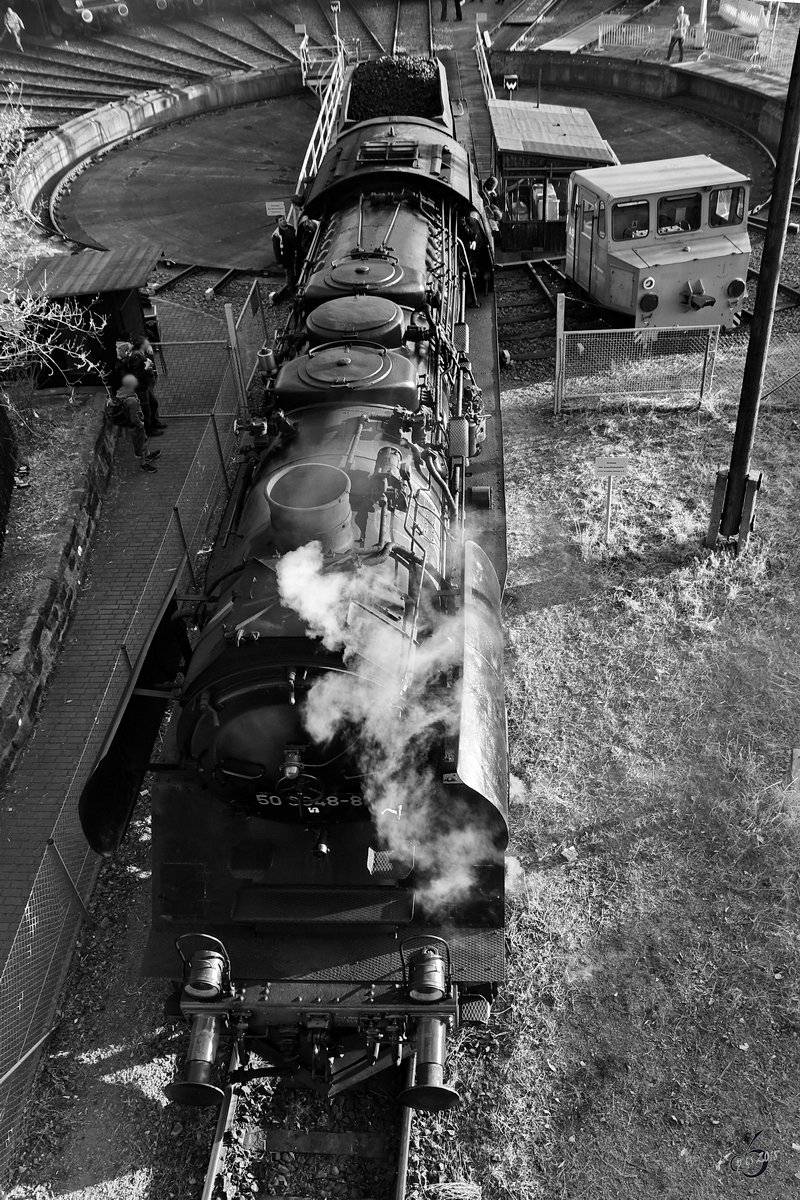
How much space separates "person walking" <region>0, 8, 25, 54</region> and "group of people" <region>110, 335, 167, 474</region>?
2500 centimetres

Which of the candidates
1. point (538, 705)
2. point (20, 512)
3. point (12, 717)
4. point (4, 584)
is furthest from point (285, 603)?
point (20, 512)

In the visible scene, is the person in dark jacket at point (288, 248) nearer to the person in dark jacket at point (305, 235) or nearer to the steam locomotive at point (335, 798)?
the person in dark jacket at point (305, 235)

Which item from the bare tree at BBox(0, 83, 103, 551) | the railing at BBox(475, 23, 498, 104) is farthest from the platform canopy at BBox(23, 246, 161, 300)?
the railing at BBox(475, 23, 498, 104)

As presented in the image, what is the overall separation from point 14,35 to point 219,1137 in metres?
37.3

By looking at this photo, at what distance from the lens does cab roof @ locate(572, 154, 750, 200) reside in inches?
584

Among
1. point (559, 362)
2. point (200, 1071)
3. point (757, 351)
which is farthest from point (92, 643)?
point (757, 351)

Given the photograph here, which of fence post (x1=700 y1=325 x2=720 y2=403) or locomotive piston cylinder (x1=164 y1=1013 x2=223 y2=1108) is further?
fence post (x1=700 y1=325 x2=720 y2=403)

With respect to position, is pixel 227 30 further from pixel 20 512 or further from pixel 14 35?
pixel 20 512

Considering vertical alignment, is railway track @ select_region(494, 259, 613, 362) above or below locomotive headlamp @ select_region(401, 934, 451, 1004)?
above

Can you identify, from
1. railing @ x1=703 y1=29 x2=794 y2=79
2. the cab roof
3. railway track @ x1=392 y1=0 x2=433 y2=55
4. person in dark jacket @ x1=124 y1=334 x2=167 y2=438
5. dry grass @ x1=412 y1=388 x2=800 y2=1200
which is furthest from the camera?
railway track @ x1=392 y1=0 x2=433 y2=55

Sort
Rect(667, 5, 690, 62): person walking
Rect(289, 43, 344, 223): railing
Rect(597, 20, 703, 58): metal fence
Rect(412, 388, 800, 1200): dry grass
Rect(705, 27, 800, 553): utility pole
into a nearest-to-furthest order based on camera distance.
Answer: Rect(412, 388, 800, 1200): dry grass
Rect(705, 27, 800, 553): utility pole
Rect(289, 43, 344, 223): railing
Rect(667, 5, 690, 62): person walking
Rect(597, 20, 703, 58): metal fence

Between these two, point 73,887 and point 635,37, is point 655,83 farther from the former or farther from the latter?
point 73,887

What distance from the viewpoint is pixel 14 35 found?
32.2 meters

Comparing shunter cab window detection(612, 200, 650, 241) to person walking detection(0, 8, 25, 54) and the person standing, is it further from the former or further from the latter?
person walking detection(0, 8, 25, 54)
